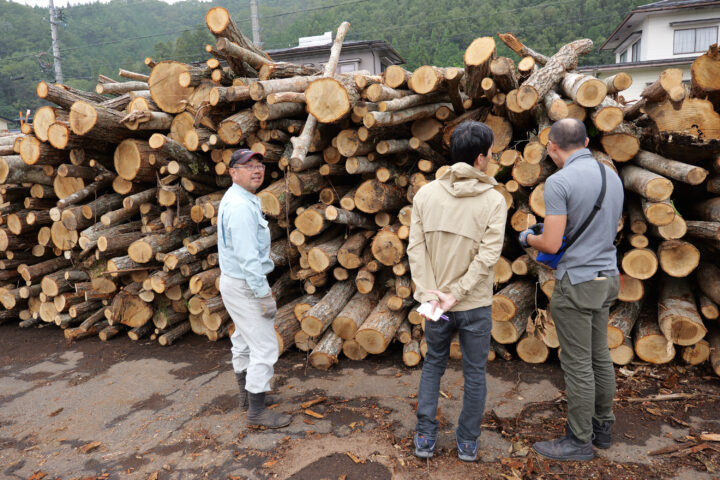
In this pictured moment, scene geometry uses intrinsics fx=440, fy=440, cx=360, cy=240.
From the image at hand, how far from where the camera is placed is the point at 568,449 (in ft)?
9.46

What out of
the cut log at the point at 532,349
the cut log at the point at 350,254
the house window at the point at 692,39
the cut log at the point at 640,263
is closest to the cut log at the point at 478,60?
the cut log at the point at 350,254

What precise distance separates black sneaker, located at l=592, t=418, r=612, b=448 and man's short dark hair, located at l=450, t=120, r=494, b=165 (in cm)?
197

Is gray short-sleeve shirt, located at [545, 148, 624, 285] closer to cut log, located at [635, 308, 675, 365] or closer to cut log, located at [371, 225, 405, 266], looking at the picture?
cut log, located at [635, 308, 675, 365]

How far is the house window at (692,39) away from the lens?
23.0 metres

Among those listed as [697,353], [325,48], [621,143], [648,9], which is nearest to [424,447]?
[697,353]

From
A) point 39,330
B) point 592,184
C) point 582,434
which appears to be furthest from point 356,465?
point 39,330

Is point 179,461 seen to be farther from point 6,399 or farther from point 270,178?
point 270,178

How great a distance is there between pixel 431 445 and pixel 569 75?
3707 millimetres

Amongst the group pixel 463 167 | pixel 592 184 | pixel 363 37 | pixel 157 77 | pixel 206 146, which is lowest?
pixel 592 184

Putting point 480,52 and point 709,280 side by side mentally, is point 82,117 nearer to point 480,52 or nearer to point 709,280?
point 480,52

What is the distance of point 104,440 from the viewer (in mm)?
3486

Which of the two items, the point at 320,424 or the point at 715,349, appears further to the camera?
the point at 715,349

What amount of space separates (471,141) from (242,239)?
5.83 feet

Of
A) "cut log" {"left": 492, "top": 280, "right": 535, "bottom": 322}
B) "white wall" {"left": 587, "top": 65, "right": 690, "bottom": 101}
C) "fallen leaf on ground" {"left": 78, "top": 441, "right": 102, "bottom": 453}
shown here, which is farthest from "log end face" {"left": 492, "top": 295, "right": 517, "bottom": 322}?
"white wall" {"left": 587, "top": 65, "right": 690, "bottom": 101}
